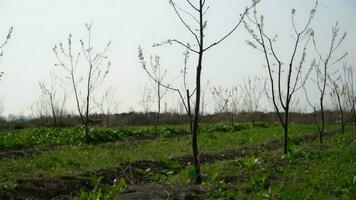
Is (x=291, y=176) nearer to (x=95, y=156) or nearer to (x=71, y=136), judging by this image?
(x=95, y=156)

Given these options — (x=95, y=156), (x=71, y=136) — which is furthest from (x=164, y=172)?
(x=71, y=136)

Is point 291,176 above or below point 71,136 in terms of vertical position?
below

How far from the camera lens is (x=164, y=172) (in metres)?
10.9

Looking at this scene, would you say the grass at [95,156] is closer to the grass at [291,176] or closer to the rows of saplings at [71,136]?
the rows of saplings at [71,136]

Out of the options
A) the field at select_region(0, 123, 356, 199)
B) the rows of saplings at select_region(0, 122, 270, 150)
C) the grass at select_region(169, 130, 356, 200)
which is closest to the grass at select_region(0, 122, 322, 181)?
the field at select_region(0, 123, 356, 199)

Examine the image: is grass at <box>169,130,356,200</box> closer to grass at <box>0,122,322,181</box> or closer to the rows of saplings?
grass at <box>0,122,322,181</box>

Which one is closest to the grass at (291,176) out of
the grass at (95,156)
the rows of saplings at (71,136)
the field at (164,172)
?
the field at (164,172)

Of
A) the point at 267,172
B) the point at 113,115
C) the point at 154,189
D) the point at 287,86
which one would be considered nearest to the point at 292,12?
the point at 287,86

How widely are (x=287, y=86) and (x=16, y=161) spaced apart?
7538 millimetres

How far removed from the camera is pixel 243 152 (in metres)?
15.6

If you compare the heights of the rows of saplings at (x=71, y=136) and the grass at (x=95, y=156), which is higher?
the rows of saplings at (x=71, y=136)

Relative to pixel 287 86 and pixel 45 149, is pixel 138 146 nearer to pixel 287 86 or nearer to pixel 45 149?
pixel 45 149

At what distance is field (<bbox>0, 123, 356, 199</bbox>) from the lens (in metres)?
7.36

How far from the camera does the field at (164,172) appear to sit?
736 centimetres
